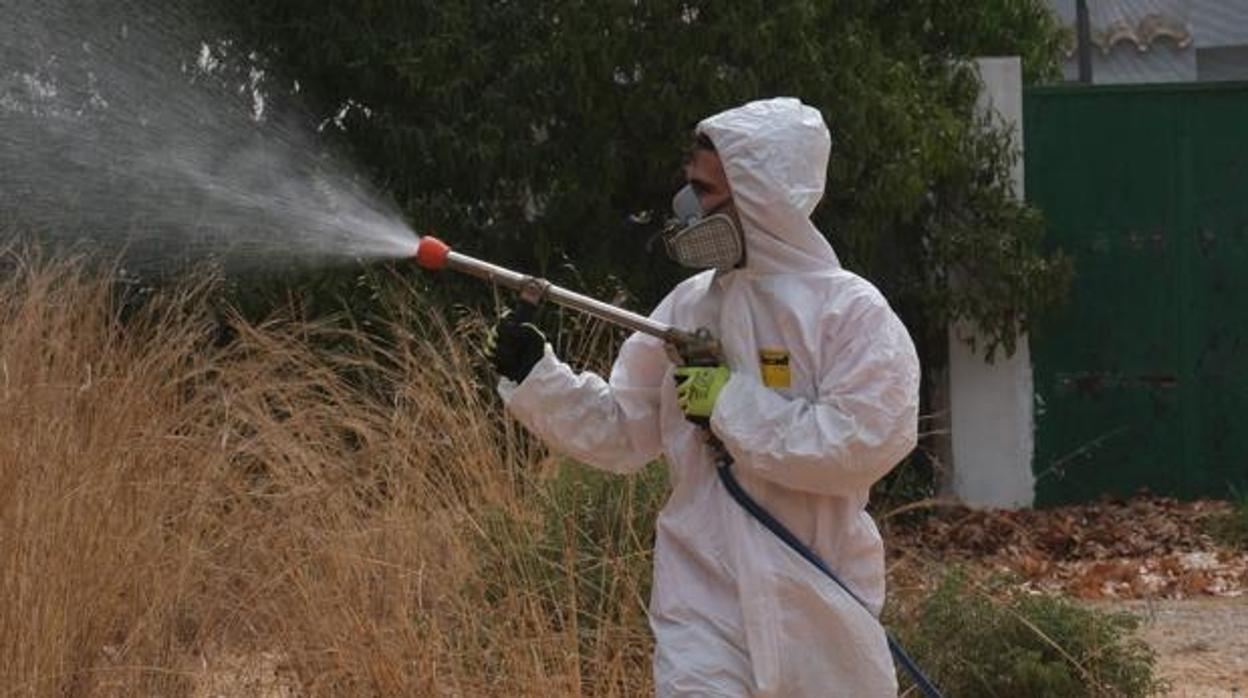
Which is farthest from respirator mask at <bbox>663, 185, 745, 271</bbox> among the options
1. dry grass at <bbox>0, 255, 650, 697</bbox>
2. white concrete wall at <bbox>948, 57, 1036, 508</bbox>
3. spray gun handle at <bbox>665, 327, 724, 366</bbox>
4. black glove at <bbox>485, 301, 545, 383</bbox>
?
white concrete wall at <bbox>948, 57, 1036, 508</bbox>

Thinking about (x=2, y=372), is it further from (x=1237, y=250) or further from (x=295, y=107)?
(x=1237, y=250)

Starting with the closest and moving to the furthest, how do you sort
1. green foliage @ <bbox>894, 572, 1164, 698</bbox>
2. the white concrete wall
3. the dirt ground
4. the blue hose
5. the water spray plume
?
1. the blue hose
2. green foliage @ <bbox>894, 572, 1164, 698</bbox>
3. the dirt ground
4. the water spray plume
5. the white concrete wall

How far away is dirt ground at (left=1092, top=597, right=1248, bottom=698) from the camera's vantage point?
24.1 ft

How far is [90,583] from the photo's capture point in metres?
5.71

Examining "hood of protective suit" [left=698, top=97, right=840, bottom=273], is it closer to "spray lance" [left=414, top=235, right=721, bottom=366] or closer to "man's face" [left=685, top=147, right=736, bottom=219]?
"man's face" [left=685, top=147, right=736, bottom=219]

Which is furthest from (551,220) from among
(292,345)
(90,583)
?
(90,583)

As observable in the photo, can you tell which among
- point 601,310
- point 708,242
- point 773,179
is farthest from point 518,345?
point 773,179

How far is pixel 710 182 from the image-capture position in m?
4.68

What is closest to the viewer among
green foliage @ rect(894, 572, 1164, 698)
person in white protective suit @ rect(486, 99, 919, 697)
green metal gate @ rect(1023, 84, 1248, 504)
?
person in white protective suit @ rect(486, 99, 919, 697)

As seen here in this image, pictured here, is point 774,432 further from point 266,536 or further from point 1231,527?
point 1231,527

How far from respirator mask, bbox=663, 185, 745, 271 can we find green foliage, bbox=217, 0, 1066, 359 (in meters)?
5.05

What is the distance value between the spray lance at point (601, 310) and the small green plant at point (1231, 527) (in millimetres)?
6335

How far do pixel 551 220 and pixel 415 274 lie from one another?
0.91 meters

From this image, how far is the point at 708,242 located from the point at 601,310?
29 cm
